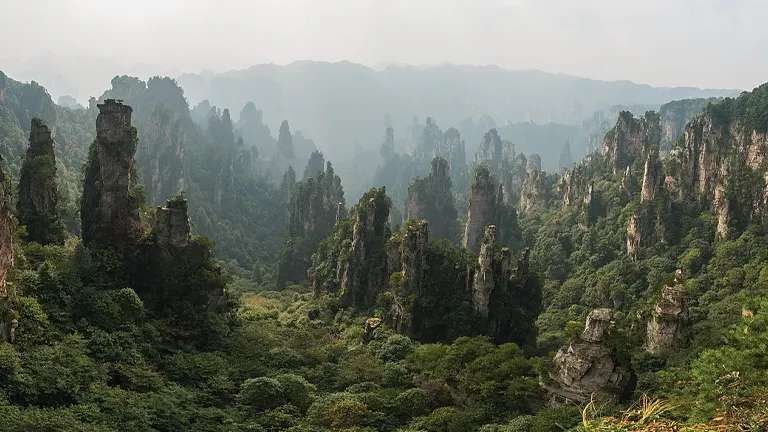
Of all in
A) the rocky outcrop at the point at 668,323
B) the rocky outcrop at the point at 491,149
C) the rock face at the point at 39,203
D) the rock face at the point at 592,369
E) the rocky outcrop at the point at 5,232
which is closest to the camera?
the rock face at the point at 592,369

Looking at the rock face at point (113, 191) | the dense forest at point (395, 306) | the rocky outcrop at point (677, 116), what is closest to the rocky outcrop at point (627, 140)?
the dense forest at point (395, 306)

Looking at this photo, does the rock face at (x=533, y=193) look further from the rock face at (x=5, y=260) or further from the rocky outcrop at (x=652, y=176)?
the rock face at (x=5, y=260)

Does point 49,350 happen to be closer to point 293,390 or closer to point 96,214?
point 293,390

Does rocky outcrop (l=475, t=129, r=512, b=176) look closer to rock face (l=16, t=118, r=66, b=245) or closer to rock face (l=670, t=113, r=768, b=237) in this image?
rock face (l=670, t=113, r=768, b=237)

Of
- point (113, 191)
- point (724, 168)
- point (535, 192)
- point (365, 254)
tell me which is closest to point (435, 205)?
point (535, 192)

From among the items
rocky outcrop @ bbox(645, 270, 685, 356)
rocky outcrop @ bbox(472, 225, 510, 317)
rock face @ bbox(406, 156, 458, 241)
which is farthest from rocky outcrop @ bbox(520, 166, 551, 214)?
rocky outcrop @ bbox(645, 270, 685, 356)

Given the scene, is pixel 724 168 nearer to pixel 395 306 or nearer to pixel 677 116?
pixel 395 306

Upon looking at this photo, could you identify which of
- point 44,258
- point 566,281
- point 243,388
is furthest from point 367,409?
point 566,281
